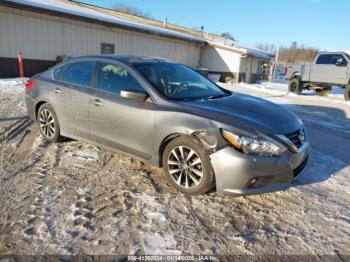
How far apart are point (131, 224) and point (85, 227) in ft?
1.48

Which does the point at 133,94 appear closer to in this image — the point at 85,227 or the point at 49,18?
the point at 85,227

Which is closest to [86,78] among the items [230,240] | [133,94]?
[133,94]

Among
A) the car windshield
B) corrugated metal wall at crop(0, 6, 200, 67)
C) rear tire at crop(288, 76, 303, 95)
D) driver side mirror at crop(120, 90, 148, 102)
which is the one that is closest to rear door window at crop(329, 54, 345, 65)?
rear tire at crop(288, 76, 303, 95)

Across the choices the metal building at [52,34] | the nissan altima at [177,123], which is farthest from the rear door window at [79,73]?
the metal building at [52,34]

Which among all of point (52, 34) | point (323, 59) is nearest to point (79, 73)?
point (52, 34)

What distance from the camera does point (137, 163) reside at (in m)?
4.69

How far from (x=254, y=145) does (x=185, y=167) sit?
87cm

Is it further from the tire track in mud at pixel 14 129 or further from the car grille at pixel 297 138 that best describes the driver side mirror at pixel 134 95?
the tire track in mud at pixel 14 129

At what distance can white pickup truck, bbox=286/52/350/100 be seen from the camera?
14469 mm

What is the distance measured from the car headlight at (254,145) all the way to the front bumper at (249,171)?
A: 56 mm

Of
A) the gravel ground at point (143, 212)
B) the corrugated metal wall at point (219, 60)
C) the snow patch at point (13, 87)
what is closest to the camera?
the gravel ground at point (143, 212)

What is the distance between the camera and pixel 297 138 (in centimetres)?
375

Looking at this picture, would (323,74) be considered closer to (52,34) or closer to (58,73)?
(52,34)

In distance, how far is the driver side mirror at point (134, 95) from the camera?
393 centimetres
